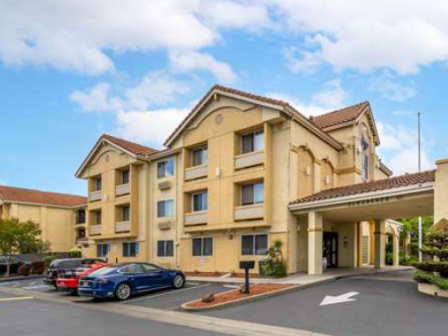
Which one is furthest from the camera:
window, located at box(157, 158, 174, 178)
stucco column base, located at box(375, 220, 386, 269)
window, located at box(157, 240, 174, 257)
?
window, located at box(157, 158, 174, 178)

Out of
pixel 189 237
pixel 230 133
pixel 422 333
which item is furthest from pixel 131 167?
pixel 422 333

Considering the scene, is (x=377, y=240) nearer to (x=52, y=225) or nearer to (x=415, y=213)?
(x=415, y=213)

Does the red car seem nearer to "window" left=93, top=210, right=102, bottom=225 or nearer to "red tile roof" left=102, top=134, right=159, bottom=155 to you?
"red tile roof" left=102, top=134, right=159, bottom=155

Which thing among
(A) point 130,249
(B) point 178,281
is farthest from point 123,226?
(B) point 178,281

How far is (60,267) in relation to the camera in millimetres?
21578

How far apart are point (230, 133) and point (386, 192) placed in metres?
8.74

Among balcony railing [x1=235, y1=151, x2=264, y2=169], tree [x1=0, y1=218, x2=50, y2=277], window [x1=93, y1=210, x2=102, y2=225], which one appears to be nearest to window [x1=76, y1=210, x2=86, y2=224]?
tree [x1=0, y1=218, x2=50, y2=277]

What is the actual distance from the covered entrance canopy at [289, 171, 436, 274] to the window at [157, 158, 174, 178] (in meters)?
9.63

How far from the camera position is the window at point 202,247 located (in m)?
24.3

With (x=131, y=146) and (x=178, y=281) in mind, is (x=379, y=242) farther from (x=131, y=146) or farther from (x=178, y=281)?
(x=131, y=146)

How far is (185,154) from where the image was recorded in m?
25.9

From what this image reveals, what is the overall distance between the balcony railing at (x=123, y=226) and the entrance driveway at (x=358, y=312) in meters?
16.4

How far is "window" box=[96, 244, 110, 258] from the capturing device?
32397 millimetres

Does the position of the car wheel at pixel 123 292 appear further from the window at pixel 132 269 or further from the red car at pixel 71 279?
the red car at pixel 71 279
